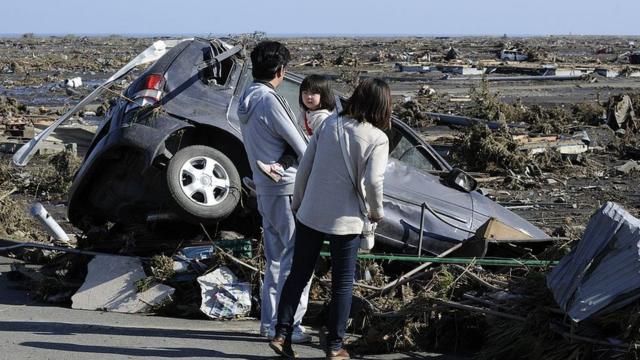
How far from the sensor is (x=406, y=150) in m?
9.10

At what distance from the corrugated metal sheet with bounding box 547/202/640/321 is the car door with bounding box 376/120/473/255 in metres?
2.15

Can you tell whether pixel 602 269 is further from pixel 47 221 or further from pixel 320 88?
pixel 47 221

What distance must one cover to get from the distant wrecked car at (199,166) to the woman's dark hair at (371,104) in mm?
2258

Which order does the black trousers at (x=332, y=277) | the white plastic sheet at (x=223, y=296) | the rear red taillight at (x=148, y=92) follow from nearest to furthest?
the black trousers at (x=332, y=277), the white plastic sheet at (x=223, y=296), the rear red taillight at (x=148, y=92)

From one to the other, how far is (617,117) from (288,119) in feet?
58.4

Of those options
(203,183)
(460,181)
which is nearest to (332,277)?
(203,183)

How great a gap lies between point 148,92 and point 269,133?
2224 mm

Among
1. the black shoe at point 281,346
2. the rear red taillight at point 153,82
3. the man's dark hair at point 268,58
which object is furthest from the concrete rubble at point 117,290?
the man's dark hair at point 268,58

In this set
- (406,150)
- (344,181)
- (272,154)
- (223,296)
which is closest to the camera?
(344,181)

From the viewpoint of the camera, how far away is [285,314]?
239 inches

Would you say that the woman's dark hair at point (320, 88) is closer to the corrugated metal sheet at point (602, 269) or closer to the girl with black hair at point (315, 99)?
the girl with black hair at point (315, 99)

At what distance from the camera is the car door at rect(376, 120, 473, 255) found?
8016mm

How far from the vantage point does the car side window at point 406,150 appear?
357 inches

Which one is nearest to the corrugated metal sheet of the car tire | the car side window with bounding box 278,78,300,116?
the car tire
